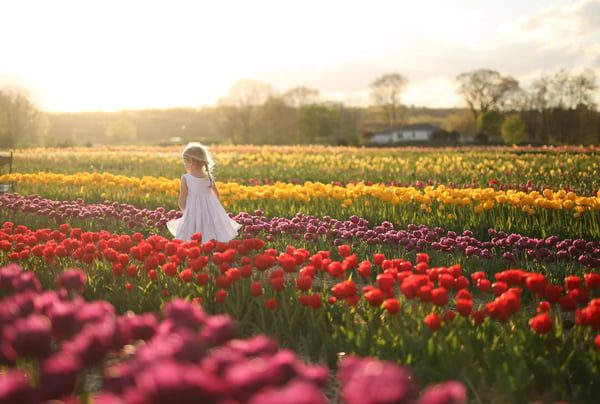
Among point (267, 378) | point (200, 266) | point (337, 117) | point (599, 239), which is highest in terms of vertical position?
point (337, 117)

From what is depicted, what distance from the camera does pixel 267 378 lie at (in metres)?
1.37

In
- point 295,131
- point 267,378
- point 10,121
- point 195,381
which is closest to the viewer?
point 195,381

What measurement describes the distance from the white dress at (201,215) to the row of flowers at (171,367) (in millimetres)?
4899

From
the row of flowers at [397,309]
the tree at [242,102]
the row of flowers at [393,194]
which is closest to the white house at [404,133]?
the tree at [242,102]

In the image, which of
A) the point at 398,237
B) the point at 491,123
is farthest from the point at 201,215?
the point at 491,123

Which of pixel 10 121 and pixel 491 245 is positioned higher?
pixel 10 121

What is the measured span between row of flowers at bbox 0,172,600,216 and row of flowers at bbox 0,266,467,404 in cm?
676

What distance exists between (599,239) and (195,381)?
24.3ft

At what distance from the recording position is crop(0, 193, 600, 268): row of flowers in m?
5.51

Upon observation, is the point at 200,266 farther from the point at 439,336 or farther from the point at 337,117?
the point at 337,117

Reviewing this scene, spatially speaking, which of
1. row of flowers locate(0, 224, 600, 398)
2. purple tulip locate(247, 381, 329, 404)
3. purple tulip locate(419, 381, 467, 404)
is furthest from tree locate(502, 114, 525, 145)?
purple tulip locate(247, 381, 329, 404)

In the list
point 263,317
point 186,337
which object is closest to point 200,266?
point 263,317

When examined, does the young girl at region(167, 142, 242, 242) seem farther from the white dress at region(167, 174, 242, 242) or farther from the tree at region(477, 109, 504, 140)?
the tree at region(477, 109, 504, 140)

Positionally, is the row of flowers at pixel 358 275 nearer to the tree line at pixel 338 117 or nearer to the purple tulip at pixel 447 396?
the purple tulip at pixel 447 396
